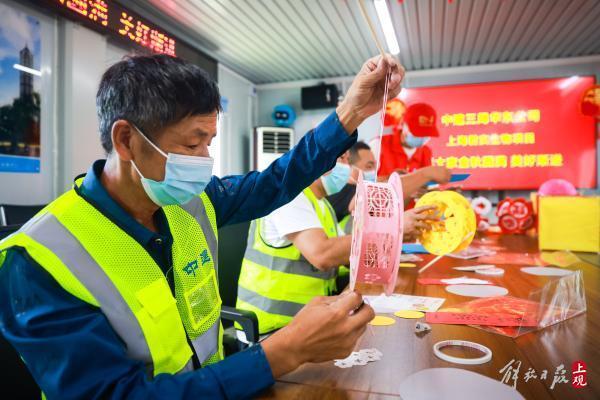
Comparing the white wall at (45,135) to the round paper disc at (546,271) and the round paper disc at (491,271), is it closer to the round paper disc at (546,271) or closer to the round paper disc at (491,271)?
the round paper disc at (491,271)

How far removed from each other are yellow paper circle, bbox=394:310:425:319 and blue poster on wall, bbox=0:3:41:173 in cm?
322

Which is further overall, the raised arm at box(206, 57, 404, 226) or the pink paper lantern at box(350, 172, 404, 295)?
the raised arm at box(206, 57, 404, 226)

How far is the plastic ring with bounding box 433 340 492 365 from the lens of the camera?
0.86 metres

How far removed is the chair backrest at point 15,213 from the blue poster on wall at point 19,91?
407 millimetres

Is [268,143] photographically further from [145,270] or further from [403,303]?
[145,270]

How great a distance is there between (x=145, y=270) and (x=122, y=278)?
0.06 m

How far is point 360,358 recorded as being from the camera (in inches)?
35.3

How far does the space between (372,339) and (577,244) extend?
6.67 feet

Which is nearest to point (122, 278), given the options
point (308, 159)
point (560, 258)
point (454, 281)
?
point (308, 159)

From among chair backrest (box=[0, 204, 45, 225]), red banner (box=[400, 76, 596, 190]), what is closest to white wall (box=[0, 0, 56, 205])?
chair backrest (box=[0, 204, 45, 225])

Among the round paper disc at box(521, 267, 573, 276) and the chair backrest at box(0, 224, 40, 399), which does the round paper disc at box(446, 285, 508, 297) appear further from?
the chair backrest at box(0, 224, 40, 399)

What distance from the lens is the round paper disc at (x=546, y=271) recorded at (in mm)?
1766

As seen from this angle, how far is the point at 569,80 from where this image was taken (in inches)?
223

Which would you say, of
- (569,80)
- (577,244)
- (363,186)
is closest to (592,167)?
(569,80)
